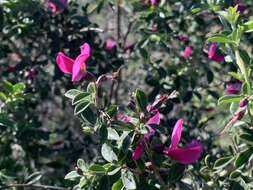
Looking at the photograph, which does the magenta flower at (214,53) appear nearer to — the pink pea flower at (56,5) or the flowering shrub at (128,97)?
the flowering shrub at (128,97)

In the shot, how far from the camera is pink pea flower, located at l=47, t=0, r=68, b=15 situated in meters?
2.34

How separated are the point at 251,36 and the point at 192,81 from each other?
0.47 meters

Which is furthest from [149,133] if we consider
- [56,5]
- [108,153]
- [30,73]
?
[30,73]

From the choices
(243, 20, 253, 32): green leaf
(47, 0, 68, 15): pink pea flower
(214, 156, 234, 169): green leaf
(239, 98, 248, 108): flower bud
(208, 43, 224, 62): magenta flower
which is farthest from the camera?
(47, 0, 68, 15): pink pea flower

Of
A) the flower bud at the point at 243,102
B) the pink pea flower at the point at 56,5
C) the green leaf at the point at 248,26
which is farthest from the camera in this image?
the pink pea flower at the point at 56,5

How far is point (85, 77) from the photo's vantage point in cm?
164

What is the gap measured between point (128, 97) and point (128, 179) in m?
0.67

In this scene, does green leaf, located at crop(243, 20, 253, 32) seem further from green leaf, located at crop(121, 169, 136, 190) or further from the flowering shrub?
green leaf, located at crop(121, 169, 136, 190)

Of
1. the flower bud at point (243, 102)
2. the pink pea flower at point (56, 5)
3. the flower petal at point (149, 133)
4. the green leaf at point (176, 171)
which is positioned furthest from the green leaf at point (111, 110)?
the pink pea flower at point (56, 5)

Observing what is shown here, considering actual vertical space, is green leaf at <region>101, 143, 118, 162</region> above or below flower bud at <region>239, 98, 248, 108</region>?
below

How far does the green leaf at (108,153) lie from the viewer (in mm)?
1597

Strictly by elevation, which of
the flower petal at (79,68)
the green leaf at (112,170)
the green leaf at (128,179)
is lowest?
the green leaf at (128,179)

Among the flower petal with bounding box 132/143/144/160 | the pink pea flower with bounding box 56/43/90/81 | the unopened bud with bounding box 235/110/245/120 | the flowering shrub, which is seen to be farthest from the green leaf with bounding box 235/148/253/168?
the pink pea flower with bounding box 56/43/90/81

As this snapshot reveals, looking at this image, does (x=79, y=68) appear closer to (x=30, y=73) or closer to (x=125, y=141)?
(x=125, y=141)
